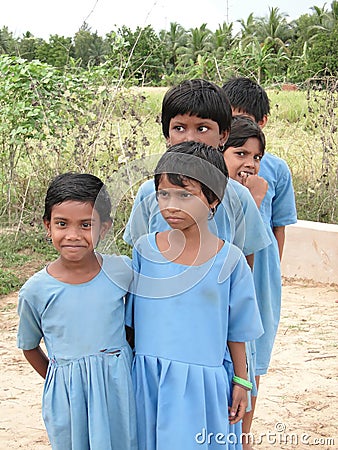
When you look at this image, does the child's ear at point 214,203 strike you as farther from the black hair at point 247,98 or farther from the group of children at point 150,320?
the black hair at point 247,98

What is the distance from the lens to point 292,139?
7707mm

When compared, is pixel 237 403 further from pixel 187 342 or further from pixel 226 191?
pixel 226 191

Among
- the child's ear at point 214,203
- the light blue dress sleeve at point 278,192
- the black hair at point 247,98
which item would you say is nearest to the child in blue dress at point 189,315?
the child's ear at point 214,203

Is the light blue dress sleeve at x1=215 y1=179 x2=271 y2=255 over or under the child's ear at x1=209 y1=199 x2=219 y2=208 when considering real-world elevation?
under

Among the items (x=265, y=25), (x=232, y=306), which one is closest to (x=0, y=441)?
(x=232, y=306)

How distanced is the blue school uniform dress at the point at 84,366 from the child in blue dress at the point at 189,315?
0.19 feet

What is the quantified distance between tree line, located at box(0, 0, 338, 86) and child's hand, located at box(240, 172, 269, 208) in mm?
3527

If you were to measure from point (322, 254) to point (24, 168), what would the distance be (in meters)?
2.84

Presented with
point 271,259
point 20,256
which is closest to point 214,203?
point 271,259

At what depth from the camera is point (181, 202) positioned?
1.92 meters

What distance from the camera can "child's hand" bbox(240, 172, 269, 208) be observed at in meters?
2.41

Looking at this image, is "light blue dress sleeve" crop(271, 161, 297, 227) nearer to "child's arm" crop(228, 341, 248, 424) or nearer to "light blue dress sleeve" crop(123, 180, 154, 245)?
"light blue dress sleeve" crop(123, 180, 154, 245)

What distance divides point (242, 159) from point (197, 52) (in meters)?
10.5

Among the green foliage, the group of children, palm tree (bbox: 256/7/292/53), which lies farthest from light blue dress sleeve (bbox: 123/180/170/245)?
palm tree (bbox: 256/7/292/53)
